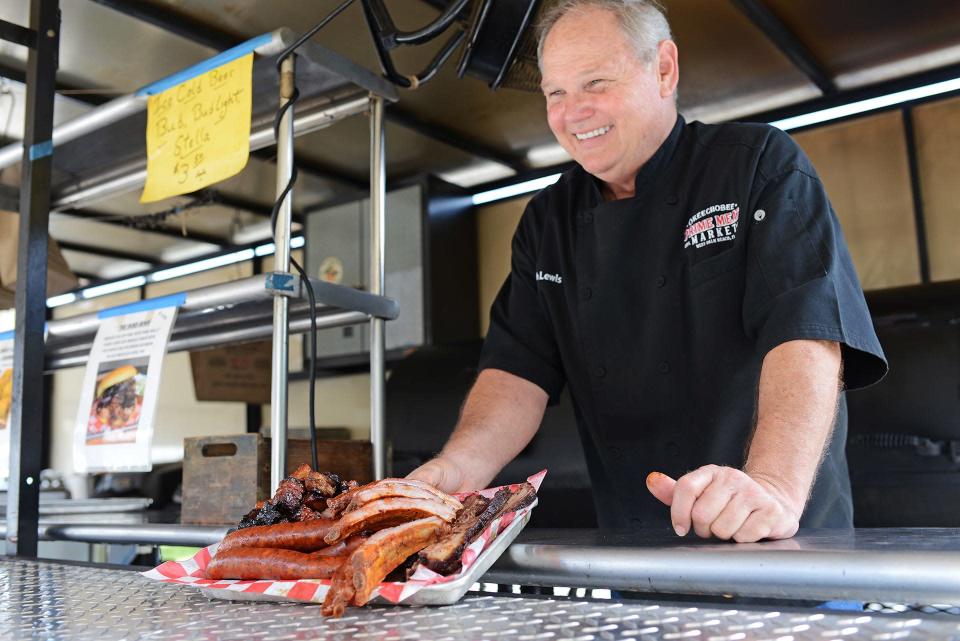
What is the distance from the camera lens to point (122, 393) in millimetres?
1540

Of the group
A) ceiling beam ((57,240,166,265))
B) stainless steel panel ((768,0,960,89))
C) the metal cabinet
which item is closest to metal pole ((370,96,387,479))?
stainless steel panel ((768,0,960,89))

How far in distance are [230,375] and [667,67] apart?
95.1 inches

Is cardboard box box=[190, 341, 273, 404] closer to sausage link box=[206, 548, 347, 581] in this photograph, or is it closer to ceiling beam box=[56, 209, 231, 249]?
ceiling beam box=[56, 209, 231, 249]

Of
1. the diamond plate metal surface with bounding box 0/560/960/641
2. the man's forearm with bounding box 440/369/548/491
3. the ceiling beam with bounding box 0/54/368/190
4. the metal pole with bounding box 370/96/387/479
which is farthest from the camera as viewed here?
the ceiling beam with bounding box 0/54/368/190

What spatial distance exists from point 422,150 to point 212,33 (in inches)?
59.6

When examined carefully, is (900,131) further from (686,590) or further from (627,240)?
(686,590)

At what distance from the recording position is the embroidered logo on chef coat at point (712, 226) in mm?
1377

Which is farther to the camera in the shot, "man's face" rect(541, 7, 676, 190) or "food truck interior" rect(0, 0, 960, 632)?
"food truck interior" rect(0, 0, 960, 632)

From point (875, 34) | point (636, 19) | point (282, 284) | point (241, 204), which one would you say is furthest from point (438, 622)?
point (241, 204)

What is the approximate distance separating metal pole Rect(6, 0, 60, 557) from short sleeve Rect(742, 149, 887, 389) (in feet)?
3.70

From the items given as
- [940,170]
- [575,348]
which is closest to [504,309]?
[575,348]

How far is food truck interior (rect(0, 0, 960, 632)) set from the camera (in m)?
1.74

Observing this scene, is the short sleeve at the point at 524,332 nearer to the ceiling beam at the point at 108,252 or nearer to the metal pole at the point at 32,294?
the metal pole at the point at 32,294

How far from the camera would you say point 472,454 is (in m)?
1.44
